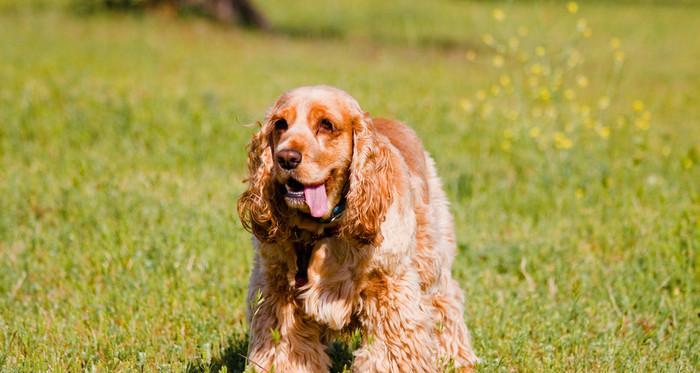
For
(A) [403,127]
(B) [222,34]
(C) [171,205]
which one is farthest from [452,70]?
(A) [403,127]

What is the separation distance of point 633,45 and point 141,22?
1156cm

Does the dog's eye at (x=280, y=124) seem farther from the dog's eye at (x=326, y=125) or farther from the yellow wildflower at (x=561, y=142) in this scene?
the yellow wildflower at (x=561, y=142)

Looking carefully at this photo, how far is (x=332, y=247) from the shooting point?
14.0 feet

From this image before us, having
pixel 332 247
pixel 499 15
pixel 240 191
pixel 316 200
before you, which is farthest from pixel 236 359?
pixel 499 15

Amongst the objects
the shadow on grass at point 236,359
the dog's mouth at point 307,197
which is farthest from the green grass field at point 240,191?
the dog's mouth at point 307,197

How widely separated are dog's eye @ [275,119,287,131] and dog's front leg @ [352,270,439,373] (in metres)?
0.83

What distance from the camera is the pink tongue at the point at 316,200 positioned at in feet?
13.1

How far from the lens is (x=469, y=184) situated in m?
8.30

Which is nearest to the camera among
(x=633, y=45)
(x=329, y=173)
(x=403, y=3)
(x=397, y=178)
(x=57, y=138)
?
A: (x=329, y=173)

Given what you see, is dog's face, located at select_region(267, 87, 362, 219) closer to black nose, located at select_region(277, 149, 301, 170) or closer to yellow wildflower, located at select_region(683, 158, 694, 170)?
black nose, located at select_region(277, 149, 301, 170)

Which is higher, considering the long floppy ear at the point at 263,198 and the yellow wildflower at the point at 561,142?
the long floppy ear at the point at 263,198

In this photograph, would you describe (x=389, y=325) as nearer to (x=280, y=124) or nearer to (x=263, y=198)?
(x=263, y=198)

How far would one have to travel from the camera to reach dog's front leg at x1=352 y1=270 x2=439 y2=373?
167 inches

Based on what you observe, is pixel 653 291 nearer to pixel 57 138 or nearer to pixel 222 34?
pixel 57 138
